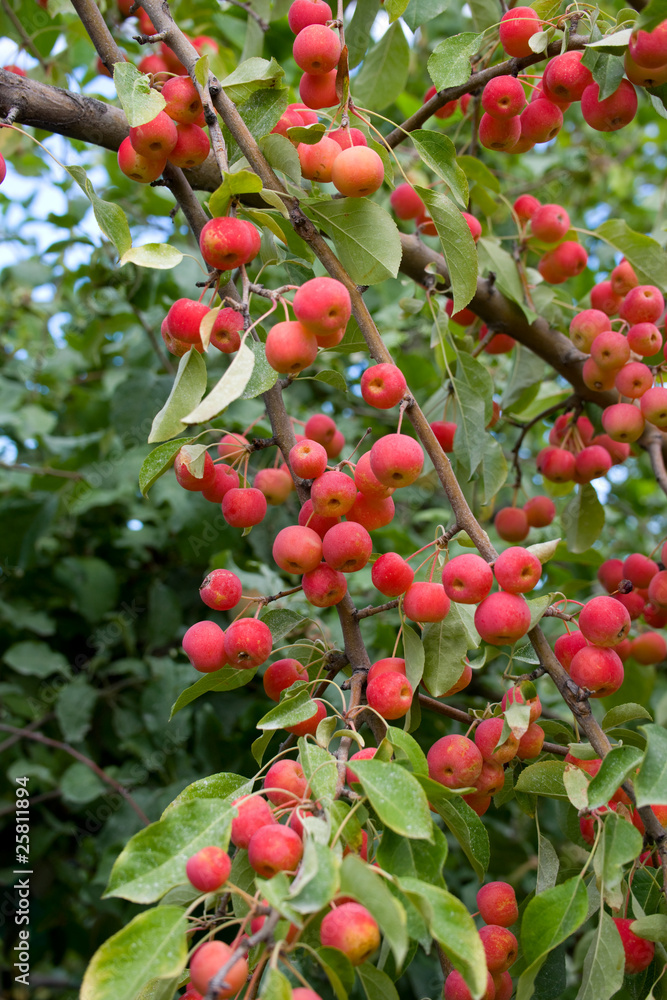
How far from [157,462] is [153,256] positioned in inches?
10.3

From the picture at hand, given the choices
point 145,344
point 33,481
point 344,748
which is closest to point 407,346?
point 145,344

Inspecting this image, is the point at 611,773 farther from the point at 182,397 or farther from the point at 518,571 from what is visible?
the point at 182,397

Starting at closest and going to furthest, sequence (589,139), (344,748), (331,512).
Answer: (344,748) < (331,512) < (589,139)

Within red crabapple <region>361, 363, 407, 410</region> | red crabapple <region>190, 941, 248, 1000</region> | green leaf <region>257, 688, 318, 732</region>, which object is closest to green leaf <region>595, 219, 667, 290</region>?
red crabapple <region>361, 363, 407, 410</region>

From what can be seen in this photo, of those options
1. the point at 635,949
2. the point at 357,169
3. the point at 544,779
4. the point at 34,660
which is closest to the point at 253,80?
the point at 357,169

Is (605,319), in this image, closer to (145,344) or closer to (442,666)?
(442,666)

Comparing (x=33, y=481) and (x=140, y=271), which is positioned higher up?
(x=140, y=271)

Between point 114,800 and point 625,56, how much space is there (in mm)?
1840

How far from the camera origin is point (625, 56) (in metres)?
1.05

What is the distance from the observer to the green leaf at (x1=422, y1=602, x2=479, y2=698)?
3.34 feet

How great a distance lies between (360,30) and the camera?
4.65ft

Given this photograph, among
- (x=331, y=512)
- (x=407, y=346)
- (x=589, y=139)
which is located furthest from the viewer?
(x=589, y=139)

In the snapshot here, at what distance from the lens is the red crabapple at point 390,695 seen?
3.05ft

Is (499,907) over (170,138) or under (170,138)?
→ under
